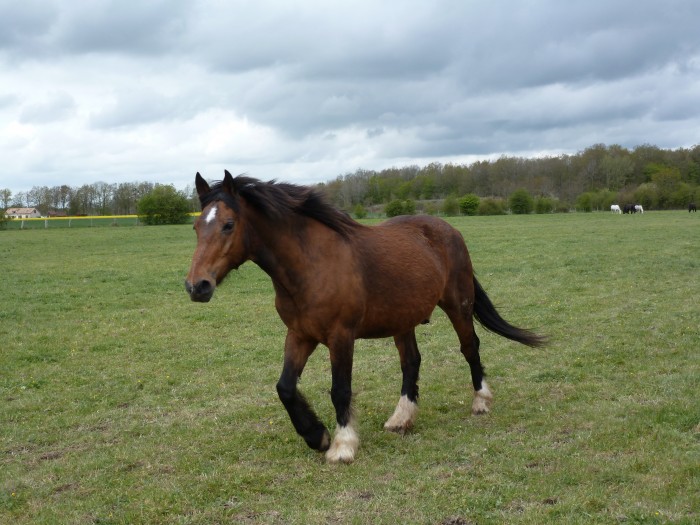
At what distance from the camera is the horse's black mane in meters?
5.38

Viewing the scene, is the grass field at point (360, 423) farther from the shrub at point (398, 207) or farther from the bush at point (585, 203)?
the bush at point (585, 203)

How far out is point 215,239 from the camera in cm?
510

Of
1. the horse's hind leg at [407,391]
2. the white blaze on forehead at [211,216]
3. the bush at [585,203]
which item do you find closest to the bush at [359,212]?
the bush at [585,203]

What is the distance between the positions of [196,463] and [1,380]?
15.4ft

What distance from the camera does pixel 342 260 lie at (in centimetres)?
580

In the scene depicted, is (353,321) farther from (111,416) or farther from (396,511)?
(111,416)

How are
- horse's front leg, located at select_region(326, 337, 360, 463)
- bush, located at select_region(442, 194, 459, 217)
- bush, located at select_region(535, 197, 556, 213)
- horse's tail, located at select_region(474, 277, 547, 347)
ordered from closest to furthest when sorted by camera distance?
horse's front leg, located at select_region(326, 337, 360, 463) < horse's tail, located at select_region(474, 277, 547, 347) < bush, located at select_region(442, 194, 459, 217) < bush, located at select_region(535, 197, 556, 213)

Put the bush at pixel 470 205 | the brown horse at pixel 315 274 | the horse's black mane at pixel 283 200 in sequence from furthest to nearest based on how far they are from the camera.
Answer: the bush at pixel 470 205 < the horse's black mane at pixel 283 200 < the brown horse at pixel 315 274

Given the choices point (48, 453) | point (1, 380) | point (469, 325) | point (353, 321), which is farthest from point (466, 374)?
point (1, 380)

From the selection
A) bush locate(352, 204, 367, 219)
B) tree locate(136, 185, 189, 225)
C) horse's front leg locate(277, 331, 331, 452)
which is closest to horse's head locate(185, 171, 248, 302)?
horse's front leg locate(277, 331, 331, 452)

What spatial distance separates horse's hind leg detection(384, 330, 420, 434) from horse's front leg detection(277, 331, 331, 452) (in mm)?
880

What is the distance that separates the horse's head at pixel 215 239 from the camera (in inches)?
194

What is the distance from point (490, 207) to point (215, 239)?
77.0 meters

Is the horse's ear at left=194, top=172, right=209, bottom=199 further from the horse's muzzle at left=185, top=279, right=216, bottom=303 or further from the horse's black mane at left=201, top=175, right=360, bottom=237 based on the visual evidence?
the horse's muzzle at left=185, top=279, right=216, bottom=303
